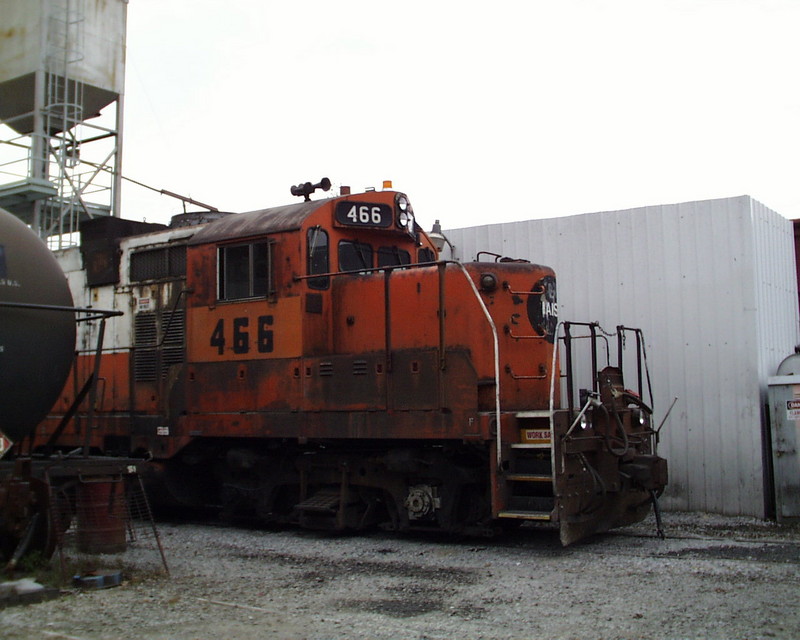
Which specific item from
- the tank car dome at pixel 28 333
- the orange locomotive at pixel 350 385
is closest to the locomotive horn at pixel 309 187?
the orange locomotive at pixel 350 385

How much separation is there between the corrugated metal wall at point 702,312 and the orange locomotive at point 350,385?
64.3 inches

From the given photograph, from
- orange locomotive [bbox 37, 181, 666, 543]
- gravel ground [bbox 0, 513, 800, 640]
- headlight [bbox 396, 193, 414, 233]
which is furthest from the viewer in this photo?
headlight [bbox 396, 193, 414, 233]

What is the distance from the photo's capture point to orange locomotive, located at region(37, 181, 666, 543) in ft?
29.5

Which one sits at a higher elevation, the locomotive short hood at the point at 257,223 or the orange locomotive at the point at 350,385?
the locomotive short hood at the point at 257,223

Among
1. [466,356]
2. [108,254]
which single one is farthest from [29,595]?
[108,254]

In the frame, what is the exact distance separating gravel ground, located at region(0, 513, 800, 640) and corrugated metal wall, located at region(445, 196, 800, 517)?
156 cm

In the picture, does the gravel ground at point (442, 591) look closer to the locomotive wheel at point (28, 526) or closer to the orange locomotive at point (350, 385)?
the orange locomotive at point (350, 385)

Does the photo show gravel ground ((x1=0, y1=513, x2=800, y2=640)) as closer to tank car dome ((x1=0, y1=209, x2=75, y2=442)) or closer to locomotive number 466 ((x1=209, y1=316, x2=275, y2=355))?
tank car dome ((x1=0, y1=209, x2=75, y2=442))

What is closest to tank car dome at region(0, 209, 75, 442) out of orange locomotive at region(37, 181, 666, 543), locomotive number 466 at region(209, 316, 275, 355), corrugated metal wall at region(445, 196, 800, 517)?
orange locomotive at region(37, 181, 666, 543)

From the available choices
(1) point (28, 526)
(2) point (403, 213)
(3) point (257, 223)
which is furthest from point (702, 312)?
(1) point (28, 526)

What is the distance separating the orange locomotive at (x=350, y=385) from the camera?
8977 mm

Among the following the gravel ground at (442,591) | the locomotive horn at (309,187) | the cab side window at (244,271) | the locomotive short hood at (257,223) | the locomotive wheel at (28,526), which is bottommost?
the gravel ground at (442,591)

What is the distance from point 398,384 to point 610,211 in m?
4.79

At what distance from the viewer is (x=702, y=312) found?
1156 cm
